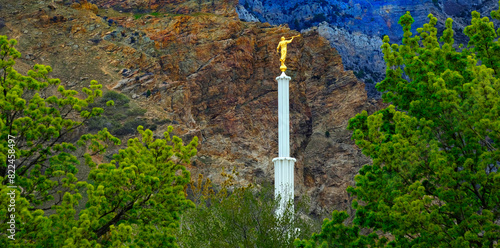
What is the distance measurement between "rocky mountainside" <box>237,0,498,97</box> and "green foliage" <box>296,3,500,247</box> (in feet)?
261

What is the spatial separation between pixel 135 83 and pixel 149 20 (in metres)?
13.5

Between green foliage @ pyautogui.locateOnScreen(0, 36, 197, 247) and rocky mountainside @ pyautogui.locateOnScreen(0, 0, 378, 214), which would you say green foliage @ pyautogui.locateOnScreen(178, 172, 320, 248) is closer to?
green foliage @ pyautogui.locateOnScreen(0, 36, 197, 247)

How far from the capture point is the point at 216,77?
8112cm

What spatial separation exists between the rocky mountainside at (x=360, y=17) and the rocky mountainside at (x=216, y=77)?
13.0 m

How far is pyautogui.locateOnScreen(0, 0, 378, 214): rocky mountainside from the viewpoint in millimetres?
76625

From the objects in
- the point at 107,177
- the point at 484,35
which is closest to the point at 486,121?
the point at 484,35

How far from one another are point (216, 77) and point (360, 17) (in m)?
41.0

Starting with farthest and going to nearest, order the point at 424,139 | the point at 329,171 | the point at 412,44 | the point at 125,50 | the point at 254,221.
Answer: the point at 125,50 < the point at 329,171 < the point at 254,221 < the point at 412,44 < the point at 424,139

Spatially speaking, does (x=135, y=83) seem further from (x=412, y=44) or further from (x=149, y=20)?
(x=412, y=44)

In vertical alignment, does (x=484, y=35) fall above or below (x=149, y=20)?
below

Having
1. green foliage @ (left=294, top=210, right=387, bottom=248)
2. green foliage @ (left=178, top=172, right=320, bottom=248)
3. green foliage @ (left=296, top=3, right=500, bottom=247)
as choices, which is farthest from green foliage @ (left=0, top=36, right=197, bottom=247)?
green foliage @ (left=296, top=3, right=500, bottom=247)

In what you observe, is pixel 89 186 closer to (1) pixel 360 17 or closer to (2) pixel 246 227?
(2) pixel 246 227

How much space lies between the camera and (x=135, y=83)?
8025 cm

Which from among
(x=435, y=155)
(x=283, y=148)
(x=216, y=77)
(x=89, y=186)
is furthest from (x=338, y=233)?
(x=216, y=77)
